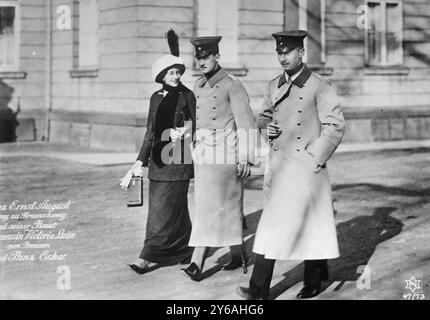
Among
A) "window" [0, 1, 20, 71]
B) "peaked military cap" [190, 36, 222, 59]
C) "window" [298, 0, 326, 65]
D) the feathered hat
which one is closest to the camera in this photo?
"peaked military cap" [190, 36, 222, 59]

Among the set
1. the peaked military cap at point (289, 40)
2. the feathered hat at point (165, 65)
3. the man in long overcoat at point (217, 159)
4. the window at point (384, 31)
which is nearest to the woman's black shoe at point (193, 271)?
the man in long overcoat at point (217, 159)

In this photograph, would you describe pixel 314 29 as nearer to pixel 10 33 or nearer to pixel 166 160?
pixel 10 33

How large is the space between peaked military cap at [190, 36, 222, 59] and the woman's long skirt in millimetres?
1224

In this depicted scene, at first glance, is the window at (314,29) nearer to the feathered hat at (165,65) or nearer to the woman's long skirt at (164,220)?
the feathered hat at (165,65)

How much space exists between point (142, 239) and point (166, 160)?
58.3 inches

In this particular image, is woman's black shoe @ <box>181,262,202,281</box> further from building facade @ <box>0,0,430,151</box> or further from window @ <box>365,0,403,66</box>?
window @ <box>365,0,403,66</box>

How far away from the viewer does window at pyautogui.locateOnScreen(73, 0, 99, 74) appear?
15.6 metres

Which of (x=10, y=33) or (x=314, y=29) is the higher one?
(x=10, y=33)

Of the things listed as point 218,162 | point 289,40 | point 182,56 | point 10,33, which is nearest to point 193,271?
point 218,162

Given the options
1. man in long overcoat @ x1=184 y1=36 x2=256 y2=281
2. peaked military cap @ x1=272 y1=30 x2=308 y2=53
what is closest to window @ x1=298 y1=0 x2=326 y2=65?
man in long overcoat @ x1=184 y1=36 x2=256 y2=281

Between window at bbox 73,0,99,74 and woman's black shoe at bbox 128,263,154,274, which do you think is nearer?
woman's black shoe at bbox 128,263,154,274

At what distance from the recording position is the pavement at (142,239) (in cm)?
602

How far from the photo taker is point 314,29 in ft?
53.3
